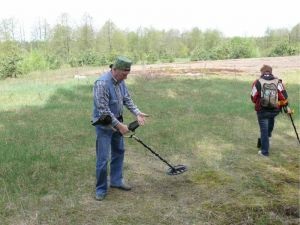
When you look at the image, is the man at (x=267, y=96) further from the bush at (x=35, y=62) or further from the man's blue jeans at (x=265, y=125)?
the bush at (x=35, y=62)

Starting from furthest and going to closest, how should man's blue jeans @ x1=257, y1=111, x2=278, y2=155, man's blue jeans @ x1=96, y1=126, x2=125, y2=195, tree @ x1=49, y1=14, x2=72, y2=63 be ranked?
tree @ x1=49, y1=14, x2=72, y2=63
man's blue jeans @ x1=257, y1=111, x2=278, y2=155
man's blue jeans @ x1=96, y1=126, x2=125, y2=195

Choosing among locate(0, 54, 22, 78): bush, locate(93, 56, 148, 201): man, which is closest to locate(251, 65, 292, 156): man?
locate(93, 56, 148, 201): man

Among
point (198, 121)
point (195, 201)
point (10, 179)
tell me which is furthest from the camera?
point (198, 121)

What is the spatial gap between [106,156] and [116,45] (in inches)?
2571

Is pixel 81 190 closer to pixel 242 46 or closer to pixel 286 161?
pixel 286 161

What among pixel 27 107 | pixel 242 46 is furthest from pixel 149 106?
pixel 242 46

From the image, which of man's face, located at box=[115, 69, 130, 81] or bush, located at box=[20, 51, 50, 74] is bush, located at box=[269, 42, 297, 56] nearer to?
bush, located at box=[20, 51, 50, 74]

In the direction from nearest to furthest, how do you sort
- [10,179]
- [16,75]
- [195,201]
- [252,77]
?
[195,201]
[10,179]
[252,77]
[16,75]

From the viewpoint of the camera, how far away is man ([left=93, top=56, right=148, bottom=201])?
20.3 feet

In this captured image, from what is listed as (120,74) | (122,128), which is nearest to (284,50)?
(120,74)

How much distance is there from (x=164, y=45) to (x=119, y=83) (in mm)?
76063

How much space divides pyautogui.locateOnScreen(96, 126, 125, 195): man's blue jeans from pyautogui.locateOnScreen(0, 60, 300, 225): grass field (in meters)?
0.25

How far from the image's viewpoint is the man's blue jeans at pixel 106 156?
6406mm

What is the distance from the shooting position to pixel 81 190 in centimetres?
706
